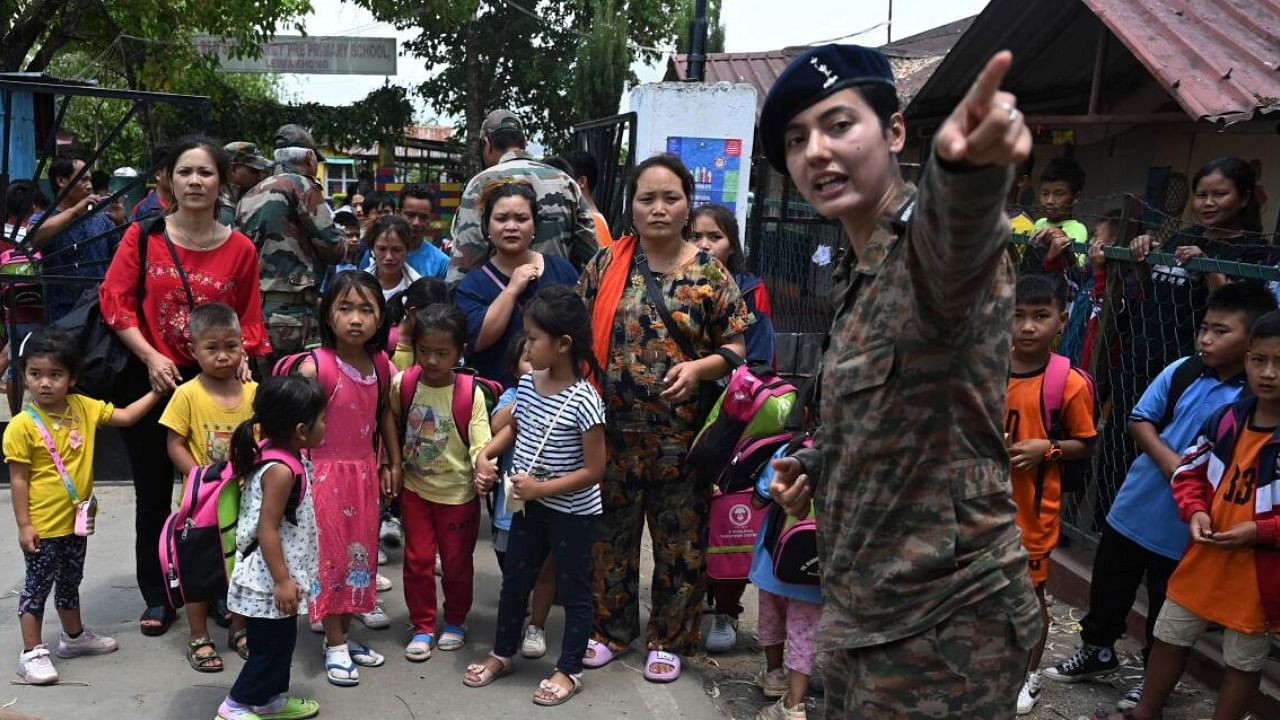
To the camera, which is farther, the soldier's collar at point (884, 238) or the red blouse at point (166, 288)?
the red blouse at point (166, 288)

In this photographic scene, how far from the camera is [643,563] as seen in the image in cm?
545

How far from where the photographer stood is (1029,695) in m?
3.86

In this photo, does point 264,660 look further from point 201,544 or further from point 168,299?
point 168,299

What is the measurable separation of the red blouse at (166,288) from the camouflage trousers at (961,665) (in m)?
3.23

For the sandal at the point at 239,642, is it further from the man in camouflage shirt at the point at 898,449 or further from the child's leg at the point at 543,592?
the man in camouflage shirt at the point at 898,449

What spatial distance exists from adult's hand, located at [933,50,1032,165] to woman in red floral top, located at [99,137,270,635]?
334 centimetres

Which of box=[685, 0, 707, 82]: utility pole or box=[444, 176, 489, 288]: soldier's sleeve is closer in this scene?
box=[444, 176, 489, 288]: soldier's sleeve

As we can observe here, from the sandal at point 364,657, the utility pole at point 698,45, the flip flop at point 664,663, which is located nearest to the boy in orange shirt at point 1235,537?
the flip flop at point 664,663

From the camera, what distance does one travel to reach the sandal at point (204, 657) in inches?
154

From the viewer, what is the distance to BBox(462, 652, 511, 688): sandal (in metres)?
3.92

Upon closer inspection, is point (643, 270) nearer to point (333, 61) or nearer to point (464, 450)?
point (464, 450)

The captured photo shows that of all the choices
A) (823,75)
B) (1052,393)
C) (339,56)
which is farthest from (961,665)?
(339,56)

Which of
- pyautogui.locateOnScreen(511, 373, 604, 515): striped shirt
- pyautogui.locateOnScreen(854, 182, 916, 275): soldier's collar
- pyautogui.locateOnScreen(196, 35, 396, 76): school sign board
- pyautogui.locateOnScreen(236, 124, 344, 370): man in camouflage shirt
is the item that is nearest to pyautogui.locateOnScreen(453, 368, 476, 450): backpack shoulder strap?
pyautogui.locateOnScreen(511, 373, 604, 515): striped shirt

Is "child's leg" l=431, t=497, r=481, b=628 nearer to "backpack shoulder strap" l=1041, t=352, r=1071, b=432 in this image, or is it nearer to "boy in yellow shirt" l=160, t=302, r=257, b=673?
"boy in yellow shirt" l=160, t=302, r=257, b=673
